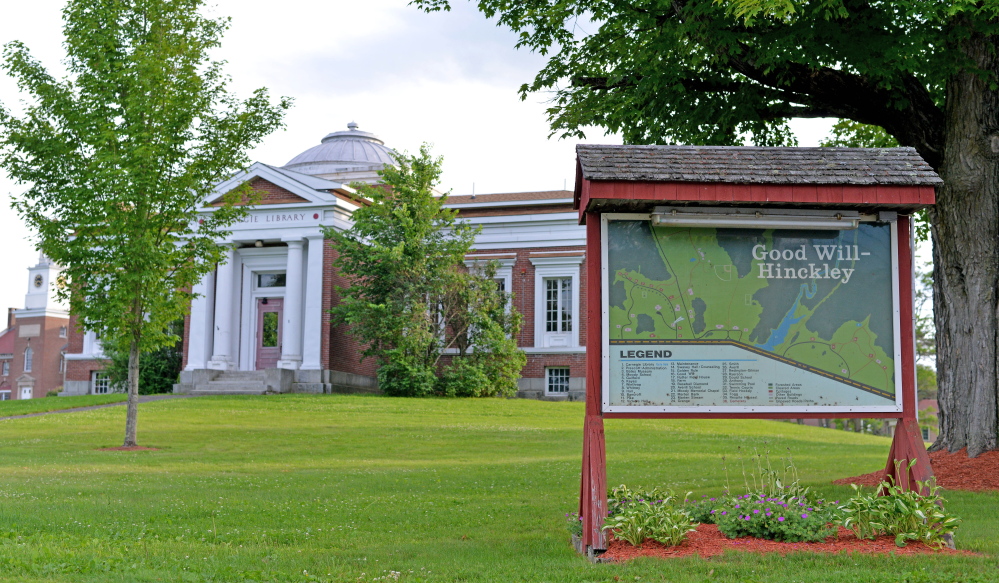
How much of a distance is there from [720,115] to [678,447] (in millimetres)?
9002

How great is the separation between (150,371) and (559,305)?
1609cm

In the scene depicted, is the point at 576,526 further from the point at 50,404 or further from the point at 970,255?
the point at 50,404

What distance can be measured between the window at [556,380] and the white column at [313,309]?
29.8 ft

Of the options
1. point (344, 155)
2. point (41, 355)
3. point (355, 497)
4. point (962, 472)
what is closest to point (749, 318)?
point (962, 472)

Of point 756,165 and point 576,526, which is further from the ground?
point 756,165

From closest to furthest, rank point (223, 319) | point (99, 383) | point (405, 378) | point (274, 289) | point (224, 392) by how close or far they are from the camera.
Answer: point (405, 378) < point (224, 392) < point (223, 319) < point (274, 289) < point (99, 383)

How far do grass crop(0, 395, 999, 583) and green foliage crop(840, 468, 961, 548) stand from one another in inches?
16.1

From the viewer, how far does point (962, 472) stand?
12.9 metres

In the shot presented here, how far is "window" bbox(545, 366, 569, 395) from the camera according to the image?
38.9 meters

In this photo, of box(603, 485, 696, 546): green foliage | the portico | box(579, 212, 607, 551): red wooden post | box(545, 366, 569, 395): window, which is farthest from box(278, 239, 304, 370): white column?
box(603, 485, 696, 546): green foliage

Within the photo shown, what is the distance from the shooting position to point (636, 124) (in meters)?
16.1

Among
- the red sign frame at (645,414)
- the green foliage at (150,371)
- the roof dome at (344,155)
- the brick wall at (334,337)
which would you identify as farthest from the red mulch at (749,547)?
the roof dome at (344,155)

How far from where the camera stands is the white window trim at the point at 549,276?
3872 centimetres

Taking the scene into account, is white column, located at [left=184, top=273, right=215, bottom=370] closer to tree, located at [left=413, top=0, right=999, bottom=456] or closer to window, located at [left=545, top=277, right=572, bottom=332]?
window, located at [left=545, top=277, right=572, bottom=332]
